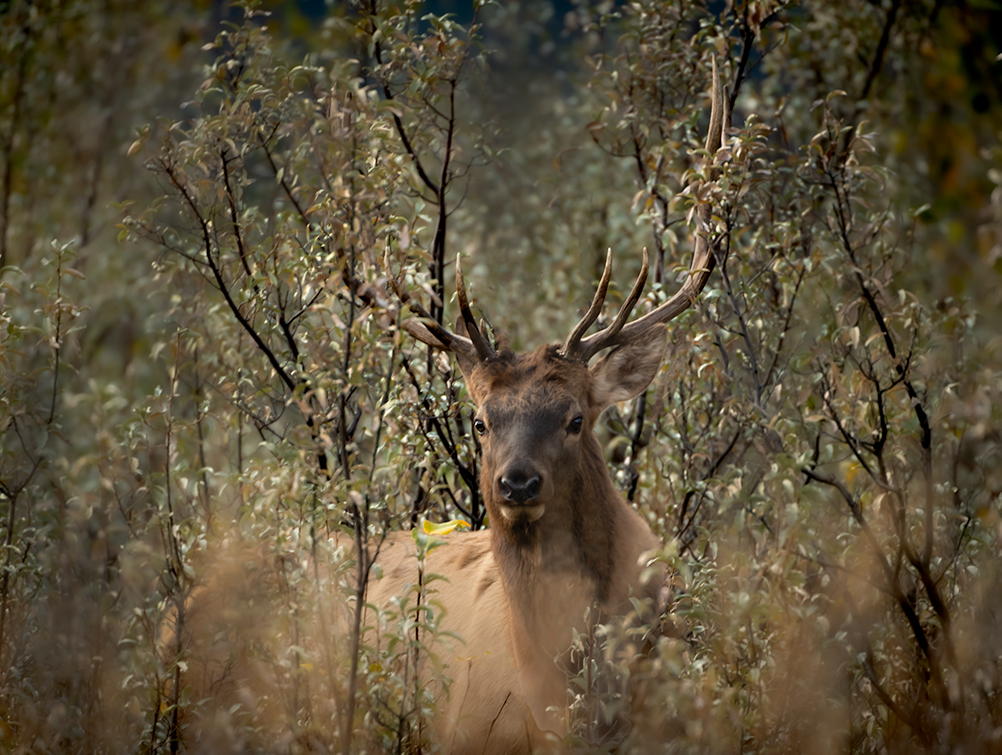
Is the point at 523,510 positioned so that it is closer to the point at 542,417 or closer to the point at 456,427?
the point at 542,417

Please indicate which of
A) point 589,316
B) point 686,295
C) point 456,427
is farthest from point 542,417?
point 456,427

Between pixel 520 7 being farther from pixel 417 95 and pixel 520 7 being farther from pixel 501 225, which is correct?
pixel 417 95

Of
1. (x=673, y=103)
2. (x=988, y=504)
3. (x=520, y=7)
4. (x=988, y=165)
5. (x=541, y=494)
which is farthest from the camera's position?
(x=520, y=7)

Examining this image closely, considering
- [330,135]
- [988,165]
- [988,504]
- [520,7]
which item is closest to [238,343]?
[330,135]

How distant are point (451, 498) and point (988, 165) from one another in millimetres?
8530

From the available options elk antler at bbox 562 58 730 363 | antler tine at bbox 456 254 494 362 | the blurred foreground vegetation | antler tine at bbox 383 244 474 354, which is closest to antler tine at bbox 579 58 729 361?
elk antler at bbox 562 58 730 363

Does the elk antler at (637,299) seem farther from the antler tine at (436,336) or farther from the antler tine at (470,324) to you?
the antler tine at (436,336)

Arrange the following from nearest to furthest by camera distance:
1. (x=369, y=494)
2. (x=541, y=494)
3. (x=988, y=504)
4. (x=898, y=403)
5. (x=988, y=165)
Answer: (x=369, y=494)
(x=541, y=494)
(x=988, y=504)
(x=898, y=403)
(x=988, y=165)

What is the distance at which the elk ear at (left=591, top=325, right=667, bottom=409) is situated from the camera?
16.1 feet

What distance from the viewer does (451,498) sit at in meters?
5.81

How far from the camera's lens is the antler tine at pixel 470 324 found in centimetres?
454

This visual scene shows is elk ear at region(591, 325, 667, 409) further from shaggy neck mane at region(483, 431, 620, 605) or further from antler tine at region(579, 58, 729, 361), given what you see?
shaggy neck mane at region(483, 431, 620, 605)

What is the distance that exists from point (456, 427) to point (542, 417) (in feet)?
5.68

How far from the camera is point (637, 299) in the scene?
466cm
